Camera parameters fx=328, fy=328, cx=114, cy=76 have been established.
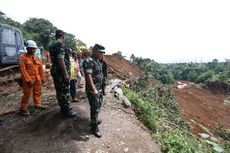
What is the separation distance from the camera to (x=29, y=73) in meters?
7.11

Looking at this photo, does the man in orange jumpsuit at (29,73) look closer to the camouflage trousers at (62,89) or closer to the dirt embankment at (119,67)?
the camouflage trousers at (62,89)

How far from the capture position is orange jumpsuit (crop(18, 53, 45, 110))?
272 inches

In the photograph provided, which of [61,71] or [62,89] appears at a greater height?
[61,71]

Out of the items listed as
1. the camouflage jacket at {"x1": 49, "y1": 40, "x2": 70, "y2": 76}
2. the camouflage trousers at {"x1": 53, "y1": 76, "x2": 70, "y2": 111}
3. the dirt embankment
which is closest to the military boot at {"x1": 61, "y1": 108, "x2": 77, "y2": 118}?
the camouflage trousers at {"x1": 53, "y1": 76, "x2": 70, "y2": 111}

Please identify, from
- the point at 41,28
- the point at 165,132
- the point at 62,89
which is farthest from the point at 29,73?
the point at 41,28

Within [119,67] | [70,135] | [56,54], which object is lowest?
[70,135]

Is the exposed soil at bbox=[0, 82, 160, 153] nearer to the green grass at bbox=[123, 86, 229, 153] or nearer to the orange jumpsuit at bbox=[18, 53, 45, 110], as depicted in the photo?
the green grass at bbox=[123, 86, 229, 153]

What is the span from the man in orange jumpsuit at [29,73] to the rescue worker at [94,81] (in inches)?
66.7

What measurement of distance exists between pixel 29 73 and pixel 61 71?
1.19 metres

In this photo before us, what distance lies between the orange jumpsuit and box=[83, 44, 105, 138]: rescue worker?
5.72 feet

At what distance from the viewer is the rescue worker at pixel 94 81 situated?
567 cm

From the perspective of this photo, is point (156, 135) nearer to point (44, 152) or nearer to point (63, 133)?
point (63, 133)

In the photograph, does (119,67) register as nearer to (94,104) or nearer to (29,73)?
(29,73)

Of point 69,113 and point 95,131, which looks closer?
point 95,131
